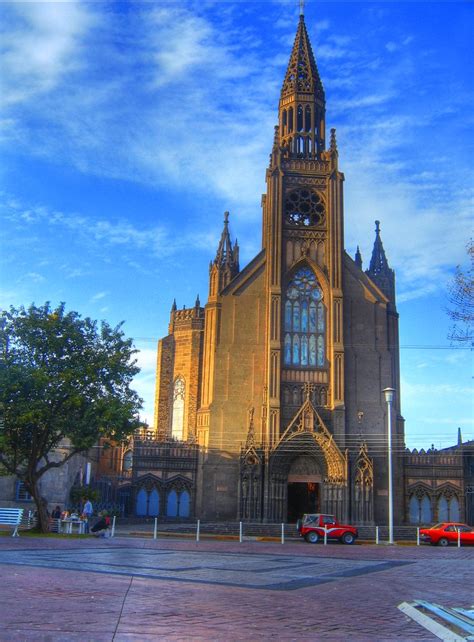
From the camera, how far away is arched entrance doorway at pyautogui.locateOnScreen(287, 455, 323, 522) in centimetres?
4919

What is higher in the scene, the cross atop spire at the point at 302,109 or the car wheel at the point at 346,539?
the cross atop spire at the point at 302,109

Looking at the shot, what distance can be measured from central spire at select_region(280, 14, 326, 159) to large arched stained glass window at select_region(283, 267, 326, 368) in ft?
36.2

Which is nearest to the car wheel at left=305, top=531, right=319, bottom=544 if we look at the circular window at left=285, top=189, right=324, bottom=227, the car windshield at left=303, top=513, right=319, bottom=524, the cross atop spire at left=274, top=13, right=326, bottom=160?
the car windshield at left=303, top=513, right=319, bottom=524

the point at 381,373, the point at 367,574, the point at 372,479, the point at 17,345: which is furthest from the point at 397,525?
the point at 367,574

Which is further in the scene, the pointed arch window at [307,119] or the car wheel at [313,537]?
the pointed arch window at [307,119]

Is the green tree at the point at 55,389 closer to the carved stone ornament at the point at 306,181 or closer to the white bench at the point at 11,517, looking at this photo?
the white bench at the point at 11,517

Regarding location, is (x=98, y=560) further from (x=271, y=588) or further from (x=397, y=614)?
(x=397, y=614)

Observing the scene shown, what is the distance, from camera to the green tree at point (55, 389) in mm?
33344

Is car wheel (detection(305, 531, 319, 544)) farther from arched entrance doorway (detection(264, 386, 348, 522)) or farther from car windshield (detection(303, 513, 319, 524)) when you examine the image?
arched entrance doorway (detection(264, 386, 348, 522))

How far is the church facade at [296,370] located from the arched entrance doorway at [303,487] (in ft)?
0.22

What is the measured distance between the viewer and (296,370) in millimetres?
51250

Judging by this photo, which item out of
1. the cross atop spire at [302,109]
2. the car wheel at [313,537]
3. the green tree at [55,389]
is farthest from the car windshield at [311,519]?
the cross atop spire at [302,109]

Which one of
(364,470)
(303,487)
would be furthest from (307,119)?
(303,487)

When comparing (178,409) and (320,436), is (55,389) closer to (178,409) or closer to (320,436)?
(320,436)
